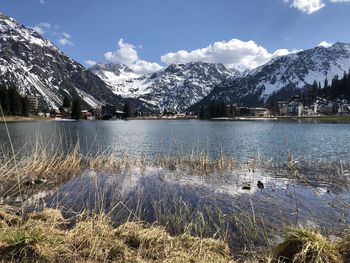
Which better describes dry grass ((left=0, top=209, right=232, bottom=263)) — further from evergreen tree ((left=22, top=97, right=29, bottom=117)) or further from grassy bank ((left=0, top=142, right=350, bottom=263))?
evergreen tree ((left=22, top=97, right=29, bottom=117))

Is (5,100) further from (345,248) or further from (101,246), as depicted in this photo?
(345,248)

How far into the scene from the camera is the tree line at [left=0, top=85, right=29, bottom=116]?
450ft

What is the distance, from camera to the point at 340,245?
26.0ft

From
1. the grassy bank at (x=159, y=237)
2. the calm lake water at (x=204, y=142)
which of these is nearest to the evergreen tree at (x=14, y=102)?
the calm lake water at (x=204, y=142)

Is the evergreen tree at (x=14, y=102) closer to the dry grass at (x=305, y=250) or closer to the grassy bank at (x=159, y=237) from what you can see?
the grassy bank at (x=159, y=237)

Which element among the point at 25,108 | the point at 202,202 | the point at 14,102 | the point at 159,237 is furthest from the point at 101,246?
the point at 25,108

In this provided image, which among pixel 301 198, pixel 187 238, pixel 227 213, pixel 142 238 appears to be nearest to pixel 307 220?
pixel 227 213

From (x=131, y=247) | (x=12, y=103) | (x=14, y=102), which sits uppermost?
(x=14, y=102)

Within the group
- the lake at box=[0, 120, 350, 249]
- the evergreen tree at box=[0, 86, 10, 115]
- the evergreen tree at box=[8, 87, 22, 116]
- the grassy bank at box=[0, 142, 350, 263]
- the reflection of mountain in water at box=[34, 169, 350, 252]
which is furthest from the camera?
the evergreen tree at box=[8, 87, 22, 116]

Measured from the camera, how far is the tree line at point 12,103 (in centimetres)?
13718

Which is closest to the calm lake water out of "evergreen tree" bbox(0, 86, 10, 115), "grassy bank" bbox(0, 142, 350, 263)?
"grassy bank" bbox(0, 142, 350, 263)

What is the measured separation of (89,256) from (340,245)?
5.58 m

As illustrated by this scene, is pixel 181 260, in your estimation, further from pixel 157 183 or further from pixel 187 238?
pixel 157 183

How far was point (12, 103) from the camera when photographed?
145m
